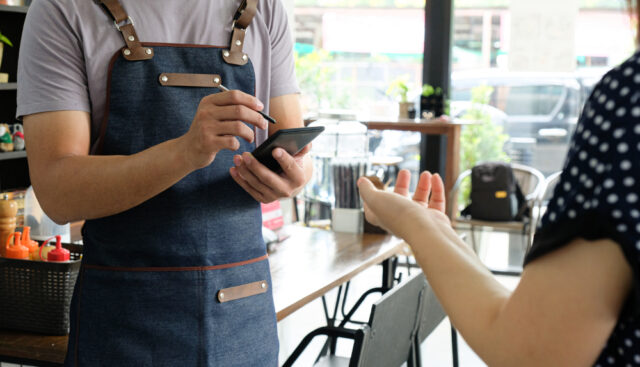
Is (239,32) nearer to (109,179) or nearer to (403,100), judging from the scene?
(109,179)

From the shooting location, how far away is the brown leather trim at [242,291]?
4.37 ft

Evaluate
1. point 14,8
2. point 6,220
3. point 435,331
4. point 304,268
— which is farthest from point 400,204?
point 435,331

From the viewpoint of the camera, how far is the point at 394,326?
2010 mm

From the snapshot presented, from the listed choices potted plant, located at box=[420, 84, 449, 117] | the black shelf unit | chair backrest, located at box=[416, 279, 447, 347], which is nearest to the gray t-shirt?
chair backrest, located at box=[416, 279, 447, 347]

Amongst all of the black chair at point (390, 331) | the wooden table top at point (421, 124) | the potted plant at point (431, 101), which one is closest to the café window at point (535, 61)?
the potted plant at point (431, 101)

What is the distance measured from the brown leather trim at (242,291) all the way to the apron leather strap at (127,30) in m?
0.46

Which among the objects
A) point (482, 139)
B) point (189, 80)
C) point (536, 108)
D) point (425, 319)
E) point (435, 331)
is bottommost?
point (435, 331)

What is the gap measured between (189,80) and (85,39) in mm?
195

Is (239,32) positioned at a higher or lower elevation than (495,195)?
higher

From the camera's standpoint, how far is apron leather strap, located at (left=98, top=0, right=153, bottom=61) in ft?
4.20

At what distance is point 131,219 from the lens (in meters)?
1.30

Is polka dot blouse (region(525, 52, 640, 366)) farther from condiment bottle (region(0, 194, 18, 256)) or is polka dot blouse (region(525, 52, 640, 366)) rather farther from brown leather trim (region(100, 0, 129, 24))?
condiment bottle (region(0, 194, 18, 256))

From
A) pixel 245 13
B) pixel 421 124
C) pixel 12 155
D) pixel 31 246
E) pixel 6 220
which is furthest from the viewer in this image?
pixel 421 124

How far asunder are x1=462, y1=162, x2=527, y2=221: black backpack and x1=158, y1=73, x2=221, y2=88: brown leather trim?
3.99 m
